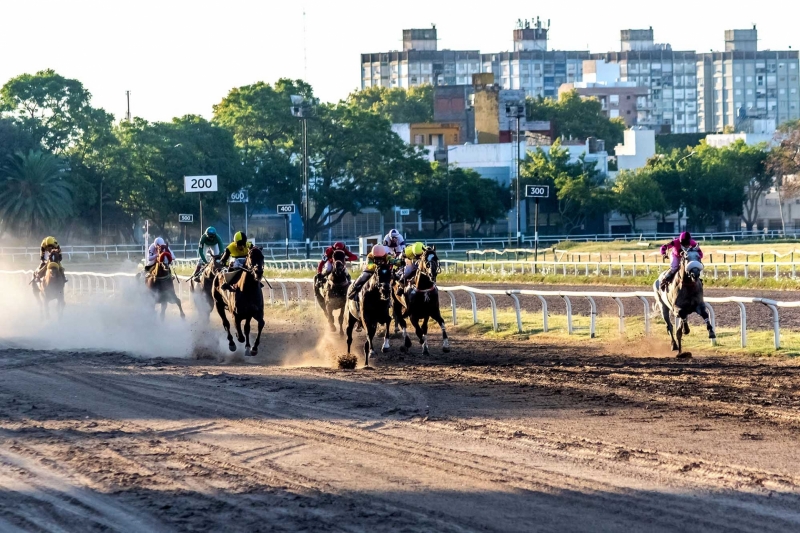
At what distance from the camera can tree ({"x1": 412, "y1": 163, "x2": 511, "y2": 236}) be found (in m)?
76.5

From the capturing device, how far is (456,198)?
251 ft

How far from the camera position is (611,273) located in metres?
37.0

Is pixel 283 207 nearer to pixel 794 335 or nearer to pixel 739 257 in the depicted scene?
pixel 739 257

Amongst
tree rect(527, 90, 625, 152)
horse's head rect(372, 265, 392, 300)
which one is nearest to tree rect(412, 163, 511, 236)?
tree rect(527, 90, 625, 152)

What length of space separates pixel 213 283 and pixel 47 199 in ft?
160

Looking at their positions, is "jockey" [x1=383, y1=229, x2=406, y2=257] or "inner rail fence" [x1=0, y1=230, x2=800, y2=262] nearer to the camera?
"jockey" [x1=383, y1=229, x2=406, y2=257]

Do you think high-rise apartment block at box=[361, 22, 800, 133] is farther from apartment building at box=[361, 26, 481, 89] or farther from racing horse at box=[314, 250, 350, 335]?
racing horse at box=[314, 250, 350, 335]

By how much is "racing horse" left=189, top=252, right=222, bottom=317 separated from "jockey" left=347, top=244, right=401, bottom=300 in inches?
95.5

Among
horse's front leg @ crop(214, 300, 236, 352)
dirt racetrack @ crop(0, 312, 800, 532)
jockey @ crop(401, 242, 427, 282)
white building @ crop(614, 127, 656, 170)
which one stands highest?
white building @ crop(614, 127, 656, 170)

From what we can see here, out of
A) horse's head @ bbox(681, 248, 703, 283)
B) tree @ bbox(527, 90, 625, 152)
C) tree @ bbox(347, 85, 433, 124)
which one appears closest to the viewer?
horse's head @ bbox(681, 248, 703, 283)

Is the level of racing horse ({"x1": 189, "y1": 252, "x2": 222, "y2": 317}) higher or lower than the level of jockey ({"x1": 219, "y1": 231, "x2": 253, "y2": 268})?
lower

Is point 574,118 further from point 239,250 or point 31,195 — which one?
point 239,250

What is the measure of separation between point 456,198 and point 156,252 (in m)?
53.1

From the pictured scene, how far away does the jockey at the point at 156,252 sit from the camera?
2386 centimetres
